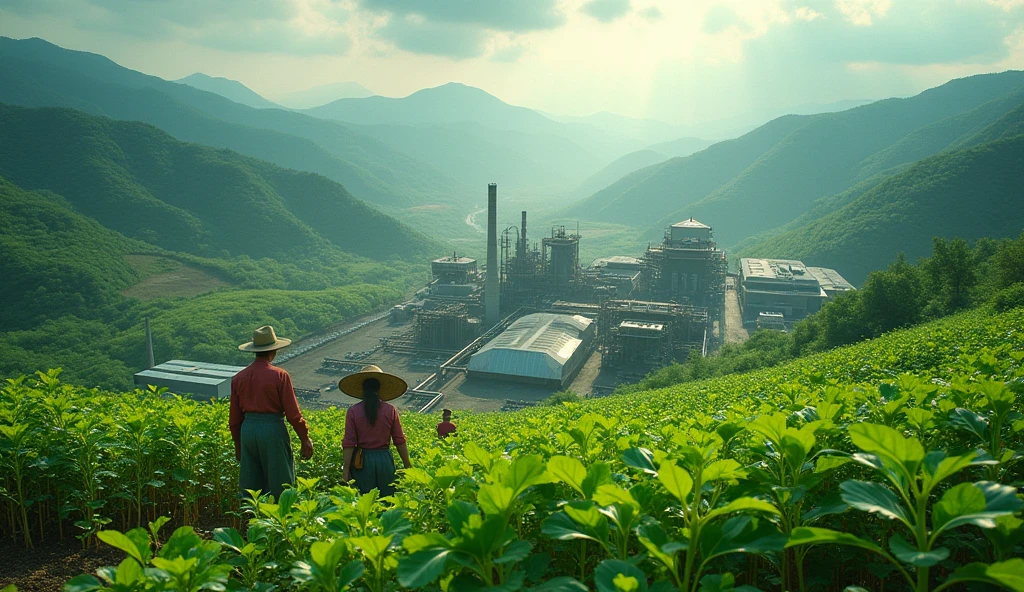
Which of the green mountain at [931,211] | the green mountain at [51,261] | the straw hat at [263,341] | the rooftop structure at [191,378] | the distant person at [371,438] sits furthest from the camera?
the green mountain at [931,211]

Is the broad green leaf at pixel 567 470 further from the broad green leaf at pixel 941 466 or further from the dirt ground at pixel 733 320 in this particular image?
the dirt ground at pixel 733 320

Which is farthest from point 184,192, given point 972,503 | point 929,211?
point 972,503

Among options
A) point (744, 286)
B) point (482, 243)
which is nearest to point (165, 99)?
point (482, 243)

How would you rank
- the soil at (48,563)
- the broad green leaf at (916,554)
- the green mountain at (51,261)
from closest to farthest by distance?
the broad green leaf at (916,554) < the soil at (48,563) < the green mountain at (51,261)

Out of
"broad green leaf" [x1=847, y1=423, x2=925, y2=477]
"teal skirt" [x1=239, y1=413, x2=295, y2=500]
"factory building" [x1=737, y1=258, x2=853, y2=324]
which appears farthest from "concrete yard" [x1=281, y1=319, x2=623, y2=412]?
"broad green leaf" [x1=847, y1=423, x2=925, y2=477]

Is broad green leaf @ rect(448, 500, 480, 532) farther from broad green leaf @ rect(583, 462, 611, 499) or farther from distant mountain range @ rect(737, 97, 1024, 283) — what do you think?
distant mountain range @ rect(737, 97, 1024, 283)

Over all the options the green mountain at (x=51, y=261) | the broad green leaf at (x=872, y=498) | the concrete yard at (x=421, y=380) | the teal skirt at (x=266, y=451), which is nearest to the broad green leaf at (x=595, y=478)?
the broad green leaf at (x=872, y=498)

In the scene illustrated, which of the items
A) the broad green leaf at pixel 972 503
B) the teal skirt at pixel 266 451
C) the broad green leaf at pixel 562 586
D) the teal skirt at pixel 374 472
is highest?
the broad green leaf at pixel 972 503
